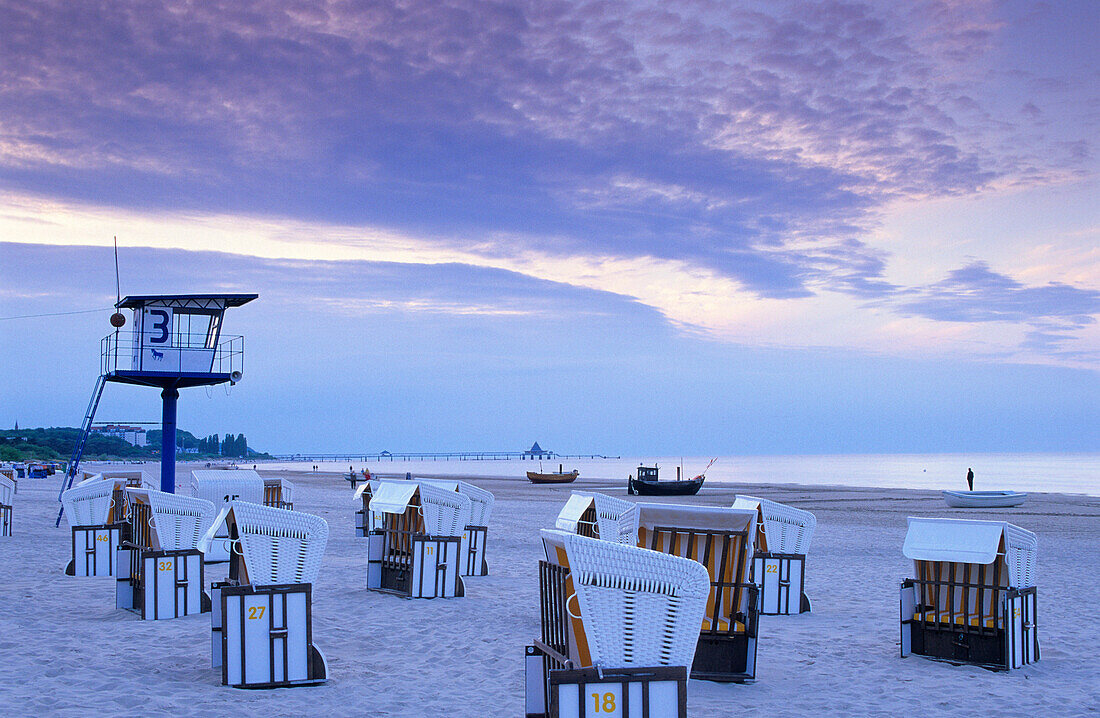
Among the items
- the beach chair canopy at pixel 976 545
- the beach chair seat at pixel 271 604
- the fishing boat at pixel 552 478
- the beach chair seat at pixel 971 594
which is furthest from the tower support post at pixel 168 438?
the fishing boat at pixel 552 478

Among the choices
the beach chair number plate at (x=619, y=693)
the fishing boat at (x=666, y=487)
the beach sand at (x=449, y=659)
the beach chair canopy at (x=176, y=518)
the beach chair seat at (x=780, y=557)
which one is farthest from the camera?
the fishing boat at (x=666, y=487)

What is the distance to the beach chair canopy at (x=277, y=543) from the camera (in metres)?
7.40

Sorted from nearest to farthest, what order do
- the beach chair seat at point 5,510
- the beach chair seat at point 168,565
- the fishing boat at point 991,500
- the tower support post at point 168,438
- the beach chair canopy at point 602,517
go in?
the beach chair canopy at point 602,517 → the beach chair seat at point 168,565 → the beach chair seat at point 5,510 → the tower support post at point 168,438 → the fishing boat at point 991,500

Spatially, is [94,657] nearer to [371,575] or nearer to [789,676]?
[371,575]

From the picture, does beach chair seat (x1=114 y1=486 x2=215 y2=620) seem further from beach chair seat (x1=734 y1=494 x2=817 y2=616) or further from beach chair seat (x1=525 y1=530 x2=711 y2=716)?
beach chair seat (x1=525 y1=530 x2=711 y2=716)

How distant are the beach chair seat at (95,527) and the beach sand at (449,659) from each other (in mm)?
427

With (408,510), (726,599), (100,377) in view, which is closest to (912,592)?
(726,599)

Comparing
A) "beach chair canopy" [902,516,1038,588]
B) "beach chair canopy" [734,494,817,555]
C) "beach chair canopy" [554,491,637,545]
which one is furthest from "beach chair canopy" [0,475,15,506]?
"beach chair canopy" [902,516,1038,588]

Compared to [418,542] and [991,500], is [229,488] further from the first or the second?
[991,500]

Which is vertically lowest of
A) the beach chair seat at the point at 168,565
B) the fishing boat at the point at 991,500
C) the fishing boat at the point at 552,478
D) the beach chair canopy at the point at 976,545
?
the fishing boat at the point at 552,478

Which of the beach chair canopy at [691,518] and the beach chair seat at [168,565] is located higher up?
the beach chair canopy at [691,518]

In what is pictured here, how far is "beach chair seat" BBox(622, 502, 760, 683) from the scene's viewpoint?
312 inches

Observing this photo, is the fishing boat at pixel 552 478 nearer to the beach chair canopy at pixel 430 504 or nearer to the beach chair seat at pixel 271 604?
the beach chair canopy at pixel 430 504

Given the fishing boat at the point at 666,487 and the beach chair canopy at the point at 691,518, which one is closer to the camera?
the beach chair canopy at the point at 691,518
